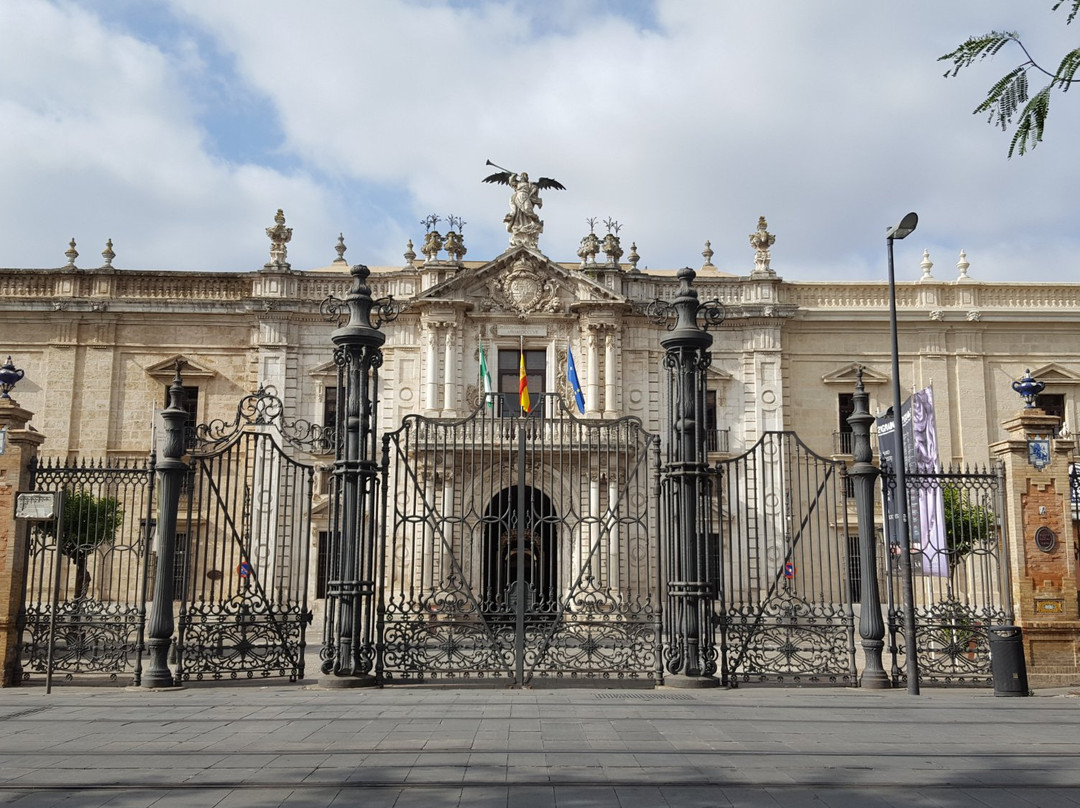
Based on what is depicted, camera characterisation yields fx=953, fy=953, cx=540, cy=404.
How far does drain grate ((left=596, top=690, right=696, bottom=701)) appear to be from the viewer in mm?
9891

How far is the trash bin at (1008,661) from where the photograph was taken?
1109 centimetres

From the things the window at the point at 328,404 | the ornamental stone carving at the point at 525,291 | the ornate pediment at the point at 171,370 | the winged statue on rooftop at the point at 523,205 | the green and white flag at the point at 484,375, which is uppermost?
the winged statue on rooftop at the point at 523,205

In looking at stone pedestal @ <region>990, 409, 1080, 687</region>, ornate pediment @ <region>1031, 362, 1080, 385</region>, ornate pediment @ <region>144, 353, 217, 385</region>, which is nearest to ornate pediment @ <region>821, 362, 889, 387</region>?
ornate pediment @ <region>1031, 362, 1080, 385</region>

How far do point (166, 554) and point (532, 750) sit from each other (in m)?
5.96

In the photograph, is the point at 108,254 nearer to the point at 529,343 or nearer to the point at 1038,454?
the point at 529,343

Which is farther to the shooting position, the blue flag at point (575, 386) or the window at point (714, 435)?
the window at point (714, 435)

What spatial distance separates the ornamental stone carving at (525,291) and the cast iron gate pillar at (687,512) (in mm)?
Result: 15412

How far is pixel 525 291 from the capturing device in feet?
88.3

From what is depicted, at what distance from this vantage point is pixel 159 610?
10797mm

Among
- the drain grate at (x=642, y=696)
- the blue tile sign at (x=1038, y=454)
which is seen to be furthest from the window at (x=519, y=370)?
the drain grate at (x=642, y=696)

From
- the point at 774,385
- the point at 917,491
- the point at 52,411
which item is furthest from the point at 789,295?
the point at 52,411

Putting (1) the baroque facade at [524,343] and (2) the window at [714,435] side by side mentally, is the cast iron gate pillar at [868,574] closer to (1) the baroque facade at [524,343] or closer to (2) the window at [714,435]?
(1) the baroque facade at [524,343]

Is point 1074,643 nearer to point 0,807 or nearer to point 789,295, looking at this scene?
point 0,807

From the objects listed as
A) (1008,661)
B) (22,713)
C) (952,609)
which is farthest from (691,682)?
(22,713)
